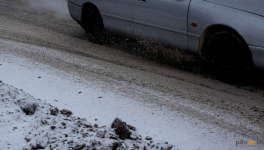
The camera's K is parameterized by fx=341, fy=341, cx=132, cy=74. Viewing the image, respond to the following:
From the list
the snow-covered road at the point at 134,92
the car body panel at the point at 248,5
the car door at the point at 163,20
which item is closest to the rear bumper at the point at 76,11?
the snow-covered road at the point at 134,92

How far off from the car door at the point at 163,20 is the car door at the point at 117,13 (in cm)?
16

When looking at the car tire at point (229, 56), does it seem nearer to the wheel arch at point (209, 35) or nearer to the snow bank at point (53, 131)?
the wheel arch at point (209, 35)

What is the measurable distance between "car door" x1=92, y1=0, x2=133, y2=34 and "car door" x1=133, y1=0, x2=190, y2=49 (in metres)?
0.16

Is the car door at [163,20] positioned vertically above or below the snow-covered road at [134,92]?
above

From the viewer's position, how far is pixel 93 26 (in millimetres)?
7191

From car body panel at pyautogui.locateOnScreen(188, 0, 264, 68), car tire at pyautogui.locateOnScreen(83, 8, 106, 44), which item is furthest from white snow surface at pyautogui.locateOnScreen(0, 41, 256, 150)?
car tire at pyautogui.locateOnScreen(83, 8, 106, 44)

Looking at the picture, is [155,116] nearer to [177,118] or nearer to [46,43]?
[177,118]

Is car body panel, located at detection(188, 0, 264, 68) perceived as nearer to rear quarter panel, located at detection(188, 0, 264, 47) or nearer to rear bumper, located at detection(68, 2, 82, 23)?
rear quarter panel, located at detection(188, 0, 264, 47)

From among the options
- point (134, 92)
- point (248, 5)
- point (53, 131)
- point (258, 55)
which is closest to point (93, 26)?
point (134, 92)

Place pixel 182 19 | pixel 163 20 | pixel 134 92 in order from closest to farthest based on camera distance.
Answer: pixel 134 92
pixel 182 19
pixel 163 20

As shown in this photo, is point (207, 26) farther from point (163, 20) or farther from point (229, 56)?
point (163, 20)

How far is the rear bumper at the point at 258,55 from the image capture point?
4647 millimetres

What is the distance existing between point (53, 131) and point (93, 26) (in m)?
4.26

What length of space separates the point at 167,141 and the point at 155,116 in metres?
0.58
